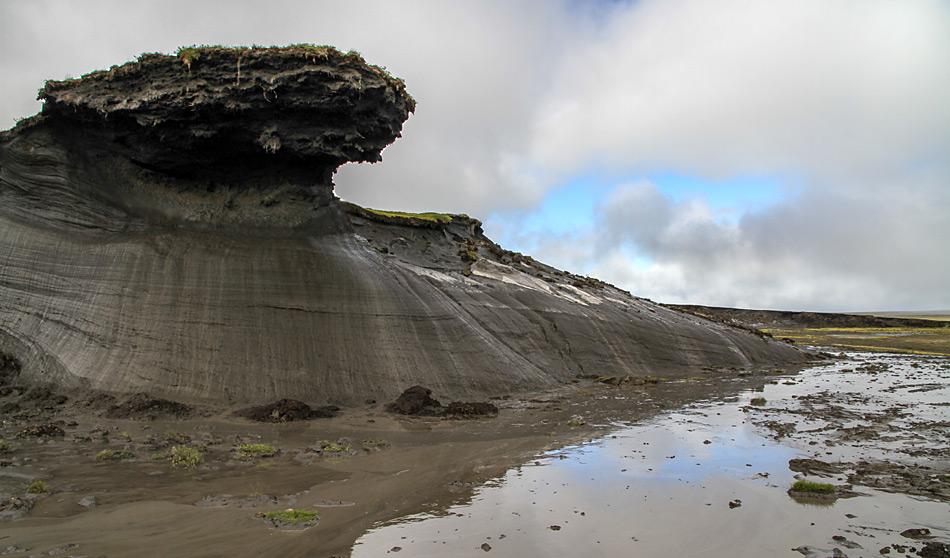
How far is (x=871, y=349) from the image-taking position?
55531 mm

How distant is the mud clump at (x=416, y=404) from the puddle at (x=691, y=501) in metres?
5.10

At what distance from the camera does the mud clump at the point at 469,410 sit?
60.5 feet

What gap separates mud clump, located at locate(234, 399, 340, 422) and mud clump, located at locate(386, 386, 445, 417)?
1909mm

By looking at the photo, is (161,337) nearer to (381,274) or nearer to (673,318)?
(381,274)

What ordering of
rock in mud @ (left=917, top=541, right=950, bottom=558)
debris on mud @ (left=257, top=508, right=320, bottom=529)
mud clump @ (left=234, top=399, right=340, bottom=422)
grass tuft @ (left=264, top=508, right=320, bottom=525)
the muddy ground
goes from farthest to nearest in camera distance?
mud clump @ (left=234, top=399, right=340, bottom=422) < grass tuft @ (left=264, top=508, right=320, bottom=525) < debris on mud @ (left=257, top=508, right=320, bottom=529) < the muddy ground < rock in mud @ (left=917, top=541, right=950, bottom=558)

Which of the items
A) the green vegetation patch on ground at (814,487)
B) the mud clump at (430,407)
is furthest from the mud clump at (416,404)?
the green vegetation patch on ground at (814,487)

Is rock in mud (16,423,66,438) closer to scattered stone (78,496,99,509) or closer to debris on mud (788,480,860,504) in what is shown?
scattered stone (78,496,99,509)

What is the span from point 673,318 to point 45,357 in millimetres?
31499

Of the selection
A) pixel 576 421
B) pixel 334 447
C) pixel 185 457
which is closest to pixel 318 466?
pixel 334 447

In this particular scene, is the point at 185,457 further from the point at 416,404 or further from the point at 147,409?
the point at 416,404

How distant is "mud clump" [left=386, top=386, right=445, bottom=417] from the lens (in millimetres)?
18141

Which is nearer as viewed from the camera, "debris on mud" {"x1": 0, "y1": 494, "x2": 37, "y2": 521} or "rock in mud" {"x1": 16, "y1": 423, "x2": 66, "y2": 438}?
"debris on mud" {"x1": 0, "y1": 494, "x2": 37, "y2": 521}

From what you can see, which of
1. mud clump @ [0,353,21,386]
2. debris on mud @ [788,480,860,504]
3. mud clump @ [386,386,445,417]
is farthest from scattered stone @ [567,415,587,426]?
mud clump @ [0,353,21,386]

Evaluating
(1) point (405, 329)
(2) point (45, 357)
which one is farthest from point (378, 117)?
(2) point (45, 357)
